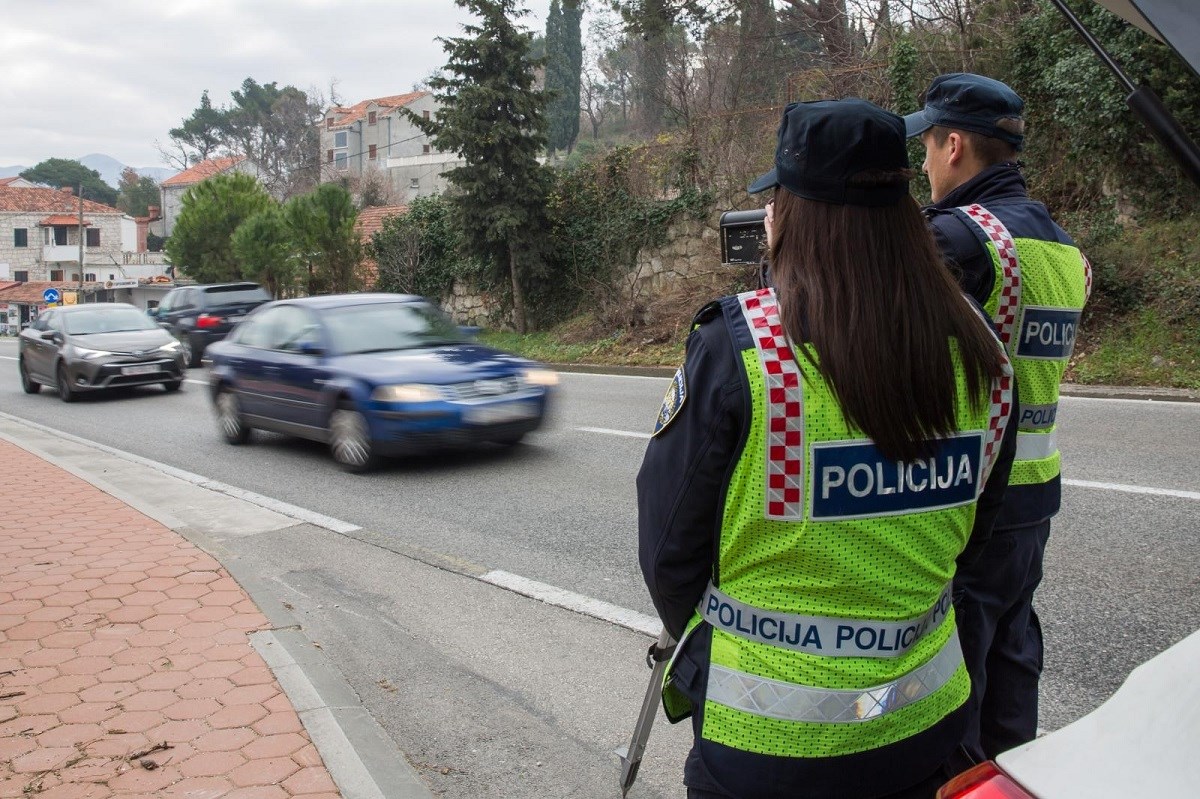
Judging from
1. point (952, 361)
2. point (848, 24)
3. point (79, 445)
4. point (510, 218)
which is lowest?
point (79, 445)

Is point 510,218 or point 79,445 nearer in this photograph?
point 79,445

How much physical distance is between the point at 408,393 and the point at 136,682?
4672 millimetres

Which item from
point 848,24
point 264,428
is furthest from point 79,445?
point 848,24

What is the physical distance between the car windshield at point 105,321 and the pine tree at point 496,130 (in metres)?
8.25

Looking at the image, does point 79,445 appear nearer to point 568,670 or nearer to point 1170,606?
point 568,670

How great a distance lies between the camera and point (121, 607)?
5016 mm

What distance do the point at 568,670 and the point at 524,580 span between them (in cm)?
134

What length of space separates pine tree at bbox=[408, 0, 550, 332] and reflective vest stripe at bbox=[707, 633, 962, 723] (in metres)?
21.7

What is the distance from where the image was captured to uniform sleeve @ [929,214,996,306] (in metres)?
2.42

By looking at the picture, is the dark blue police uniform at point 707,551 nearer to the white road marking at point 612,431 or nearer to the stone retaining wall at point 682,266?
the white road marking at point 612,431

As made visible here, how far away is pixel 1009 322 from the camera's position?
8.18ft

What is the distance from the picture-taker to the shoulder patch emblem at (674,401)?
172 centimetres

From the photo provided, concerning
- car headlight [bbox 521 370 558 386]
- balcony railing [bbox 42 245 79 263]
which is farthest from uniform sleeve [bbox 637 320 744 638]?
balcony railing [bbox 42 245 79 263]

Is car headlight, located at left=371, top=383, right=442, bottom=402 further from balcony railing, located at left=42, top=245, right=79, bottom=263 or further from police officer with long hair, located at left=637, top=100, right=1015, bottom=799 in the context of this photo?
balcony railing, located at left=42, top=245, right=79, bottom=263
